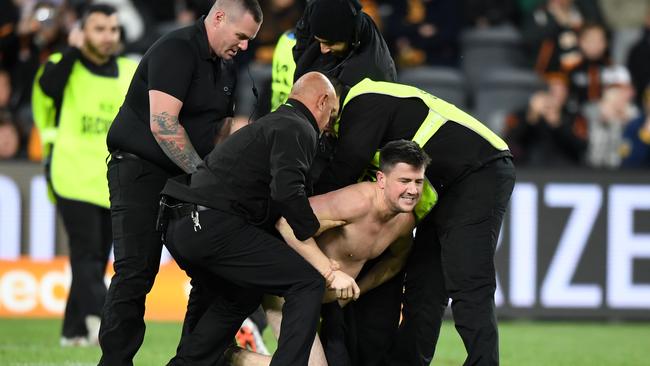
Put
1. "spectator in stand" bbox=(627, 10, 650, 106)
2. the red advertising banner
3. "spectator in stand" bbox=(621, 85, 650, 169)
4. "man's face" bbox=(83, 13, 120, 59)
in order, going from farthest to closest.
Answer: "spectator in stand" bbox=(627, 10, 650, 106)
"spectator in stand" bbox=(621, 85, 650, 169)
the red advertising banner
"man's face" bbox=(83, 13, 120, 59)

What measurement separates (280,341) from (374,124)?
139 centimetres

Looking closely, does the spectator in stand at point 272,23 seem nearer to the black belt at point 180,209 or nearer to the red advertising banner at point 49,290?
the red advertising banner at point 49,290

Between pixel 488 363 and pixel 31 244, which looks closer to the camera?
pixel 488 363

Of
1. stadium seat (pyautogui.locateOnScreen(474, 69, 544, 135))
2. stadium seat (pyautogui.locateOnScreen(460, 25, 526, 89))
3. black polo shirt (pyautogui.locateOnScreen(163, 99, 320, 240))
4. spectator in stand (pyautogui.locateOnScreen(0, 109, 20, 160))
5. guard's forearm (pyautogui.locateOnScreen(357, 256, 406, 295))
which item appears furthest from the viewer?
stadium seat (pyautogui.locateOnScreen(460, 25, 526, 89))

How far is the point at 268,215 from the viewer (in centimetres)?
687

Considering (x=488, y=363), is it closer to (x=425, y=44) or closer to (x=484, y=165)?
(x=484, y=165)

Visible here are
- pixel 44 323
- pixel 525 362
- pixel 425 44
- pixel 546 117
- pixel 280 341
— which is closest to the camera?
pixel 280 341

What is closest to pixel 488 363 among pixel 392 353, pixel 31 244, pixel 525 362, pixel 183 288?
pixel 392 353

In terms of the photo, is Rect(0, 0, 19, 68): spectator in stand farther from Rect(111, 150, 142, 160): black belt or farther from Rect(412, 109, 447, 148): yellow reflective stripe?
Rect(412, 109, 447, 148): yellow reflective stripe

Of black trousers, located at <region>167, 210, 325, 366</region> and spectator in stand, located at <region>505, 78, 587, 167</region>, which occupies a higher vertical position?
spectator in stand, located at <region>505, 78, 587, 167</region>

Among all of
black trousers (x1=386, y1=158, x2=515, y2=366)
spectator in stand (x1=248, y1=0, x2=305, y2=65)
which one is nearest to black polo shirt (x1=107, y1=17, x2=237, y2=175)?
black trousers (x1=386, y1=158, x2=515, y2=366)

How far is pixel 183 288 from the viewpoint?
39.9 ft

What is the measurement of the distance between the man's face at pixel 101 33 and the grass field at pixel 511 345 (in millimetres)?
2278

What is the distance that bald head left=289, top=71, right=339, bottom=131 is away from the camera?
683 centimetres
